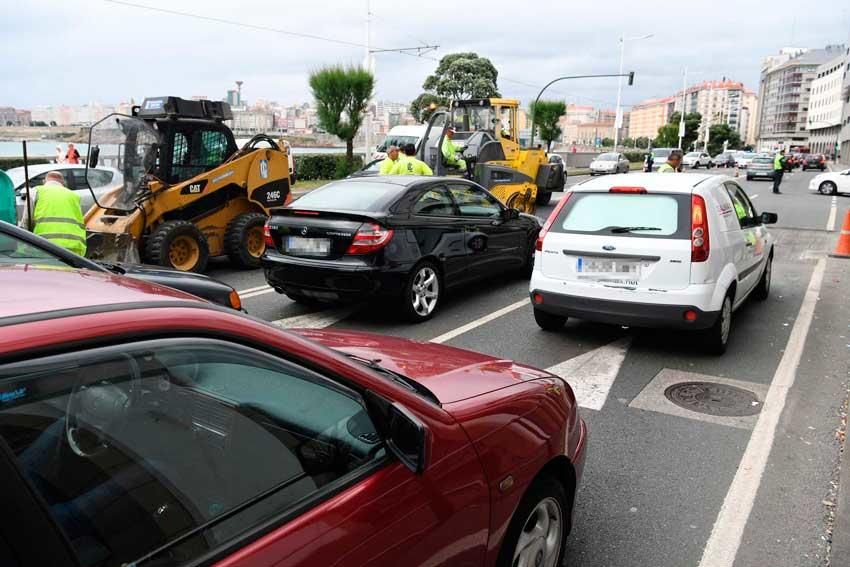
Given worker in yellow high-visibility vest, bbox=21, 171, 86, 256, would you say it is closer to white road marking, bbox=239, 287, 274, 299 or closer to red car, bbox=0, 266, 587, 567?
white road marking, bbox=239, 287, 274, 299

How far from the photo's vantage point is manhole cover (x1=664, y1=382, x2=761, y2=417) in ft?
16.8

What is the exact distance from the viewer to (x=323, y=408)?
2049mm

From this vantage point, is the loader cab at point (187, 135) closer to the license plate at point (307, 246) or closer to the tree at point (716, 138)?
the license plate at point (307, 246)

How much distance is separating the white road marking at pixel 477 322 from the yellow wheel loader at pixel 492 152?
7210 mm

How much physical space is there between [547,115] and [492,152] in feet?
119

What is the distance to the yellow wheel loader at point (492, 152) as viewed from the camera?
1593 cm

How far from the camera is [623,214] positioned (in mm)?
6391

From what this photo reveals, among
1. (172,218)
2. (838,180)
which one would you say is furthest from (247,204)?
(838,180)

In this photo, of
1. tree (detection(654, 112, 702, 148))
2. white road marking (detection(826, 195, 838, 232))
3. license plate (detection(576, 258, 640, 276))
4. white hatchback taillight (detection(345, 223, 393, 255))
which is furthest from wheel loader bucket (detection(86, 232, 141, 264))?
tree (detection(654, 112, 702, 148))

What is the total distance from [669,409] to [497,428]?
3.12m

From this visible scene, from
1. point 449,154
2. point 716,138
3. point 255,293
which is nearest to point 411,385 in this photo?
point 255,293

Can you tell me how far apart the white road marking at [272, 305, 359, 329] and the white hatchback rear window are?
2.66 m

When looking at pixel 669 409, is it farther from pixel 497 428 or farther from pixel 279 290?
pixel 279 290

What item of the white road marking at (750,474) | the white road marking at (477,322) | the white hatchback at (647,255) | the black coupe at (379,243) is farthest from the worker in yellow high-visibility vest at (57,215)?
the white road marking at (750,474)
